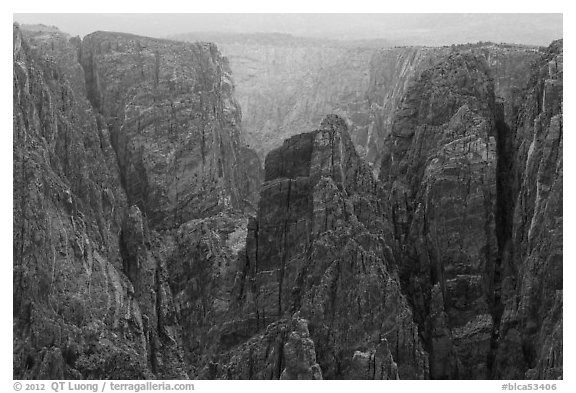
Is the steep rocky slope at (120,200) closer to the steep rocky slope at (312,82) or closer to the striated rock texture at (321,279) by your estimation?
the striated rock texture at (321,279)

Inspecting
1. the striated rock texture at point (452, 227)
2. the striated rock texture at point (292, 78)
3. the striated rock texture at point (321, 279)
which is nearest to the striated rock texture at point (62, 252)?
the striated rock texture at point (321, 279)

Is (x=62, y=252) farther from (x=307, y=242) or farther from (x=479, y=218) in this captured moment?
(x=479, y=218)

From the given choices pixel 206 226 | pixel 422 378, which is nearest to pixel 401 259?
pixel 422 378

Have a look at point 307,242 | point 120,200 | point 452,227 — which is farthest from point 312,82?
point 307,242

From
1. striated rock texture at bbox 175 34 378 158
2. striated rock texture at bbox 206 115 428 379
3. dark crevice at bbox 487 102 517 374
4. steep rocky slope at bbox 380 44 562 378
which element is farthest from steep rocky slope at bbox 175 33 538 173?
striated rock texture at bbox 206 115 428 379

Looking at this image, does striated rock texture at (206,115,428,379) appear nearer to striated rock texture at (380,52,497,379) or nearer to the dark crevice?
striated rock texture at (380,52,497,379)
